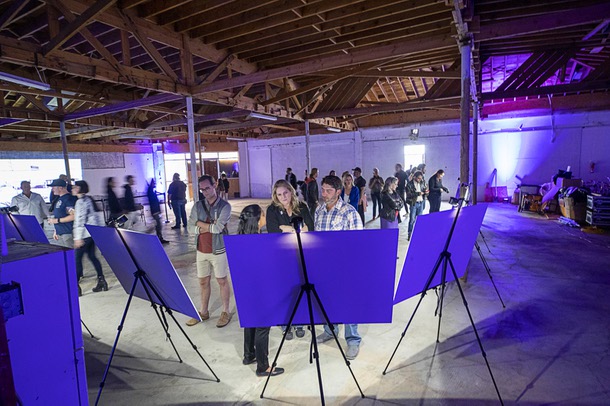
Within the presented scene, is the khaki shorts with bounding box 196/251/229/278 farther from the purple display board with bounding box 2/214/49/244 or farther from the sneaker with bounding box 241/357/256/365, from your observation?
the purple display board with bounding box 2/214/49/244

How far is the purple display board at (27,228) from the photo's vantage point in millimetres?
3316

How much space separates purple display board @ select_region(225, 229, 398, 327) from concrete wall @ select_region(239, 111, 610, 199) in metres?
13.5

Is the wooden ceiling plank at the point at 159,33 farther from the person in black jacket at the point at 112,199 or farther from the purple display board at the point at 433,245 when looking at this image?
the purple display board at the point at 433,245

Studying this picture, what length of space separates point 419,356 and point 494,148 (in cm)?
1264

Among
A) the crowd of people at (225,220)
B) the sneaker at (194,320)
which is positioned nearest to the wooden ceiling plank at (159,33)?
the crowd of people at (225,220)

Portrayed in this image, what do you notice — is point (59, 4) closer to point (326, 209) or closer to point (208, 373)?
point (326, 209)

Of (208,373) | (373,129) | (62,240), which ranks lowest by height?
(208,373)

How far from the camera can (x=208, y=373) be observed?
9.26ft

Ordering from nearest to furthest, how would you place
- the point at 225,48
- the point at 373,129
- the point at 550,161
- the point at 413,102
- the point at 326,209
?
the point at 326,209 → the point at 225,48 → the point at 413,102 → the point at 550,161 → the point at 373,129

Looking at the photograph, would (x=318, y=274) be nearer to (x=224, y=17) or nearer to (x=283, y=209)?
(x=283, y=209)

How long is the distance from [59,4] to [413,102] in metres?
8.52

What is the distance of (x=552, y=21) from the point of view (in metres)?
4.29

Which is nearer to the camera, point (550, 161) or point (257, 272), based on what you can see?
point (257, 272)

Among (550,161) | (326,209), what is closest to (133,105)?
(326,209)
